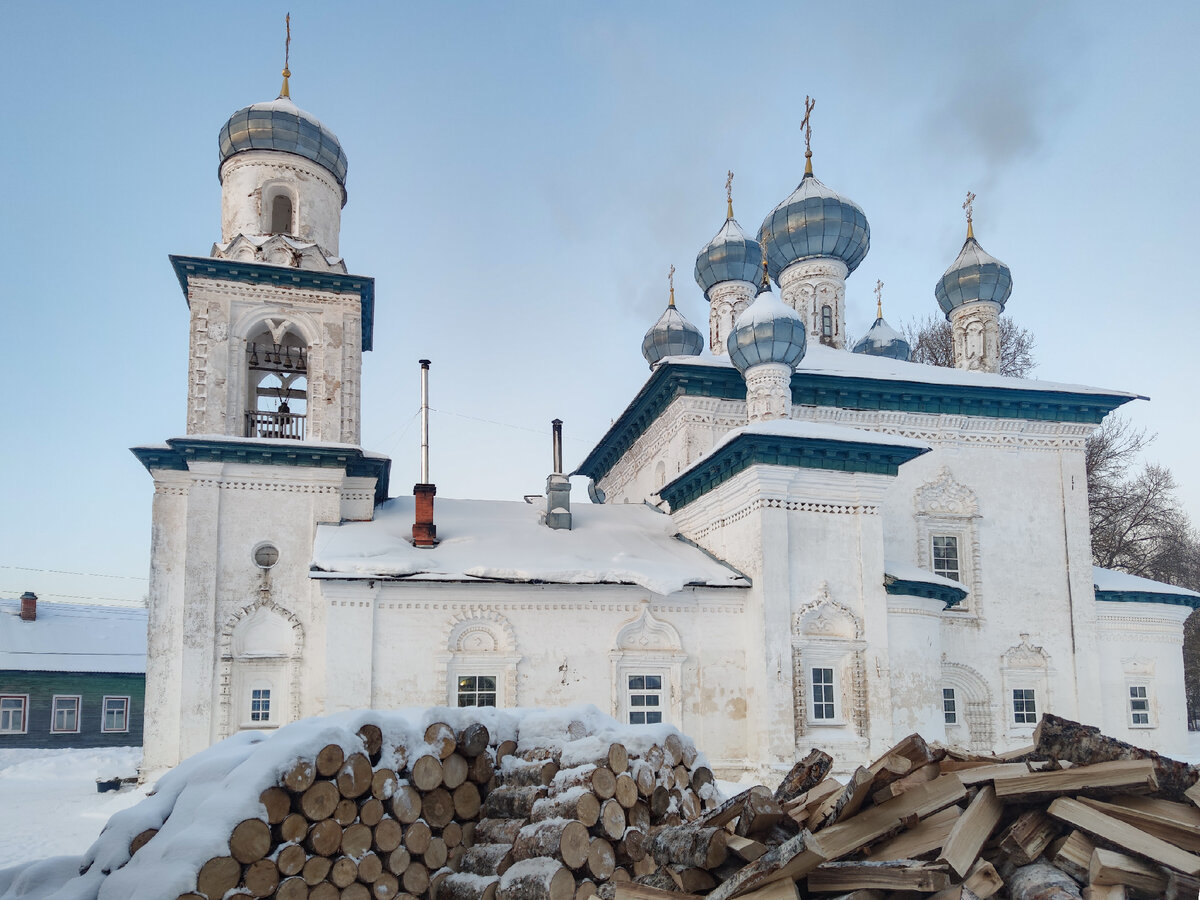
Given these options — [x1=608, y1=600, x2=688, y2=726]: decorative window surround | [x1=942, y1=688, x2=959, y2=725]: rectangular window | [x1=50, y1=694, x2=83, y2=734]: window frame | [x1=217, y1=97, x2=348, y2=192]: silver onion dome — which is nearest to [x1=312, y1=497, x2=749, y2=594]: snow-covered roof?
[x1=608, y1=600, x2=688, y2=726]: decorative window surround

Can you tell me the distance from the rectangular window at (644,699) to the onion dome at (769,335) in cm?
504

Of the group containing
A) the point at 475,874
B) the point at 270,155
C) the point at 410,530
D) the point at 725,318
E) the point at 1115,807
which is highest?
the point at 270,155

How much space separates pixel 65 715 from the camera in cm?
2405

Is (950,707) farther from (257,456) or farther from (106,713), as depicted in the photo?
(106,713)

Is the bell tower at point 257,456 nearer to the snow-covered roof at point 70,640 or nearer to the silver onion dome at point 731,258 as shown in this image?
the silver onion dome at point 731,258

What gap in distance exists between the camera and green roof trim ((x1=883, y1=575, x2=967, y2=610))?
13797 mm

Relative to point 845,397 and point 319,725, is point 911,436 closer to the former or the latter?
Answer: point 845,397

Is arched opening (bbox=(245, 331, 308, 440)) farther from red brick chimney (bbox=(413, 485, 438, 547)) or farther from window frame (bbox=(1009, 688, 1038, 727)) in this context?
window frame (bbox=(1009, 688, 1038, 727))

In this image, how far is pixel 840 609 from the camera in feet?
44.0

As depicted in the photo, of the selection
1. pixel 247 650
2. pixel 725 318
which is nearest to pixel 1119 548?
pixel 725 318

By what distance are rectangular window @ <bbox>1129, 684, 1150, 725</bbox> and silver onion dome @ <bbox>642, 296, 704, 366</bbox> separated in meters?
10.6

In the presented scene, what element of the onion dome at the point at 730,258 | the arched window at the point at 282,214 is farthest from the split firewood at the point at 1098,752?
the onion dome at the point at 730,258

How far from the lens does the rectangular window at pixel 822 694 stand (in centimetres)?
1320

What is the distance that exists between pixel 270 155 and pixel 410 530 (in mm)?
6149
